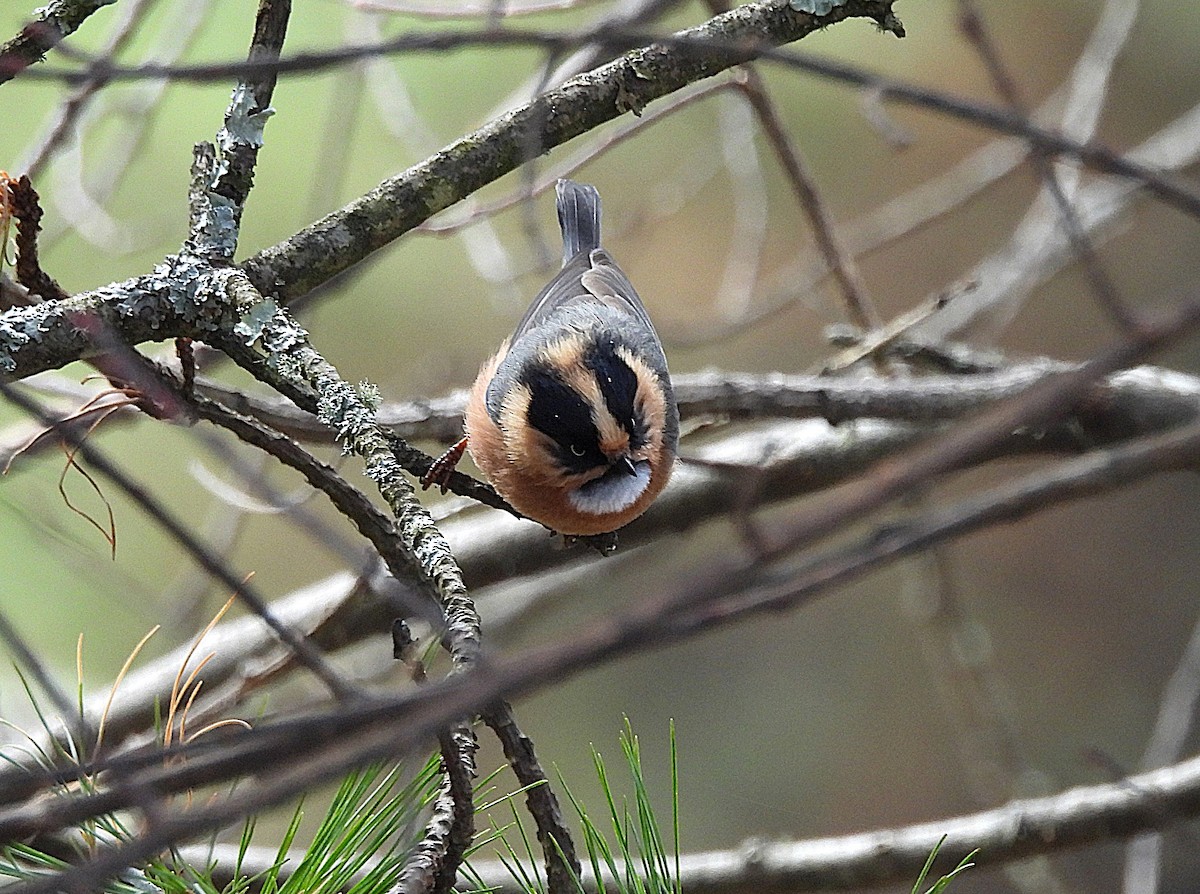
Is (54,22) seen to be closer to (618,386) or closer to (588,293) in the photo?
(618,386)

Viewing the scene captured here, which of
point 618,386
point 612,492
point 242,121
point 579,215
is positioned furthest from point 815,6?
point 579,215

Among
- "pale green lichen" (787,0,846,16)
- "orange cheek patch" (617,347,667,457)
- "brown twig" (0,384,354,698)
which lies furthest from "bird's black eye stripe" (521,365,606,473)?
"brown twig" (0,384,354,698)

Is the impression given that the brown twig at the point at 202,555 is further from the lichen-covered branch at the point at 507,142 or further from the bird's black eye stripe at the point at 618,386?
the bird's black eye stripe at the point at 618,386

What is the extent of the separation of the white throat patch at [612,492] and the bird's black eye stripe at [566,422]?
4 centimetres

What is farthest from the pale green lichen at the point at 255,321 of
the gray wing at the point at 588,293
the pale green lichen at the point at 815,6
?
the gray wing at the point at 588,293

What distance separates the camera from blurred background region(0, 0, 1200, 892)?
4.45m

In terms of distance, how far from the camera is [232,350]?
4.66 ft

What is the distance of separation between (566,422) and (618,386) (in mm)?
138

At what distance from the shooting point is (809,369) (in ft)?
14.5

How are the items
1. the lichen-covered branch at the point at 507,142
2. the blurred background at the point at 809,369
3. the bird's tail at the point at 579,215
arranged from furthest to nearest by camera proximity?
the blurred background at the point at 809,369
the bird's tail at the point at 579,215
the lichen-covered branch at the point at 507,142

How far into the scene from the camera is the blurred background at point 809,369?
4.45 meters

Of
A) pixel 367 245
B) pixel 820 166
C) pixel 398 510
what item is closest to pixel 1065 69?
pixel 820 166

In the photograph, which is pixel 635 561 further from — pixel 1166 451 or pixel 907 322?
pixel 1166 451

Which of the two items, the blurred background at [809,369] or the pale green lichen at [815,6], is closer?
the pale green lichen at [815,6]
